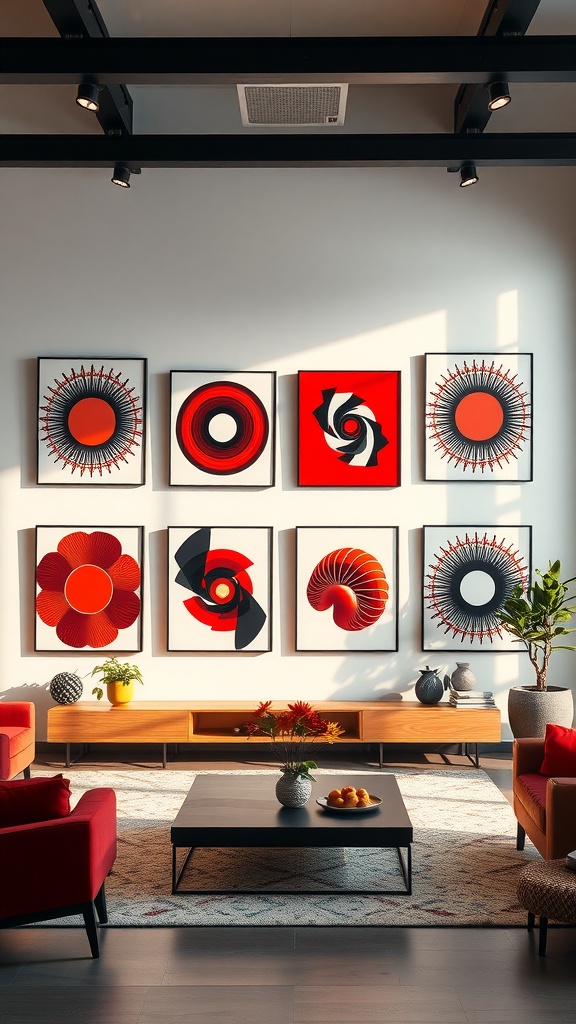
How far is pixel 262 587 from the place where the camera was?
7172mm

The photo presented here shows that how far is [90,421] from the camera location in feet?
23.6

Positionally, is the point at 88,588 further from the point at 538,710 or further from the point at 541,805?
the point at 541,805

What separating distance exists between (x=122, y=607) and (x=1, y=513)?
1169 mm

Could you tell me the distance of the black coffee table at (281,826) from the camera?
4.19 metres

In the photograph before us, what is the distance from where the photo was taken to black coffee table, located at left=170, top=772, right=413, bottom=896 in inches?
165

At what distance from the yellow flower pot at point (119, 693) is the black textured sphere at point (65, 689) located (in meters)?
0.23

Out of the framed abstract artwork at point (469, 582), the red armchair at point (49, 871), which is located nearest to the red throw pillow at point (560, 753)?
the red armchair at point (49, 871)

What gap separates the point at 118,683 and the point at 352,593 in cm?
185

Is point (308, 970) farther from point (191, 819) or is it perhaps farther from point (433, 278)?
point (433, 278)

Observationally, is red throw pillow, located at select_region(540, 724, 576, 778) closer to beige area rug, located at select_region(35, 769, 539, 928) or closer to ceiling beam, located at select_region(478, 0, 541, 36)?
beige area rug, located at select_region(35, 769, 539, 928)

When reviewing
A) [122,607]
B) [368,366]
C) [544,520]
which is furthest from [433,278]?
[122,607]

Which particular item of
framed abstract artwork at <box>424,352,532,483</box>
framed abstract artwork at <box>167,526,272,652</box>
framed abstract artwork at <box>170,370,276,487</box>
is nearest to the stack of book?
framed abstract artwork at <box>167,526,272,652</box>

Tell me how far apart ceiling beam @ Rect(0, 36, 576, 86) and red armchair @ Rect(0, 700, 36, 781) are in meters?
3.78

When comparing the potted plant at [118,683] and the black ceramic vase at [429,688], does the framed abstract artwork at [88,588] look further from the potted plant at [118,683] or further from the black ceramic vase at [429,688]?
the black ceramic vase at [429,688]
